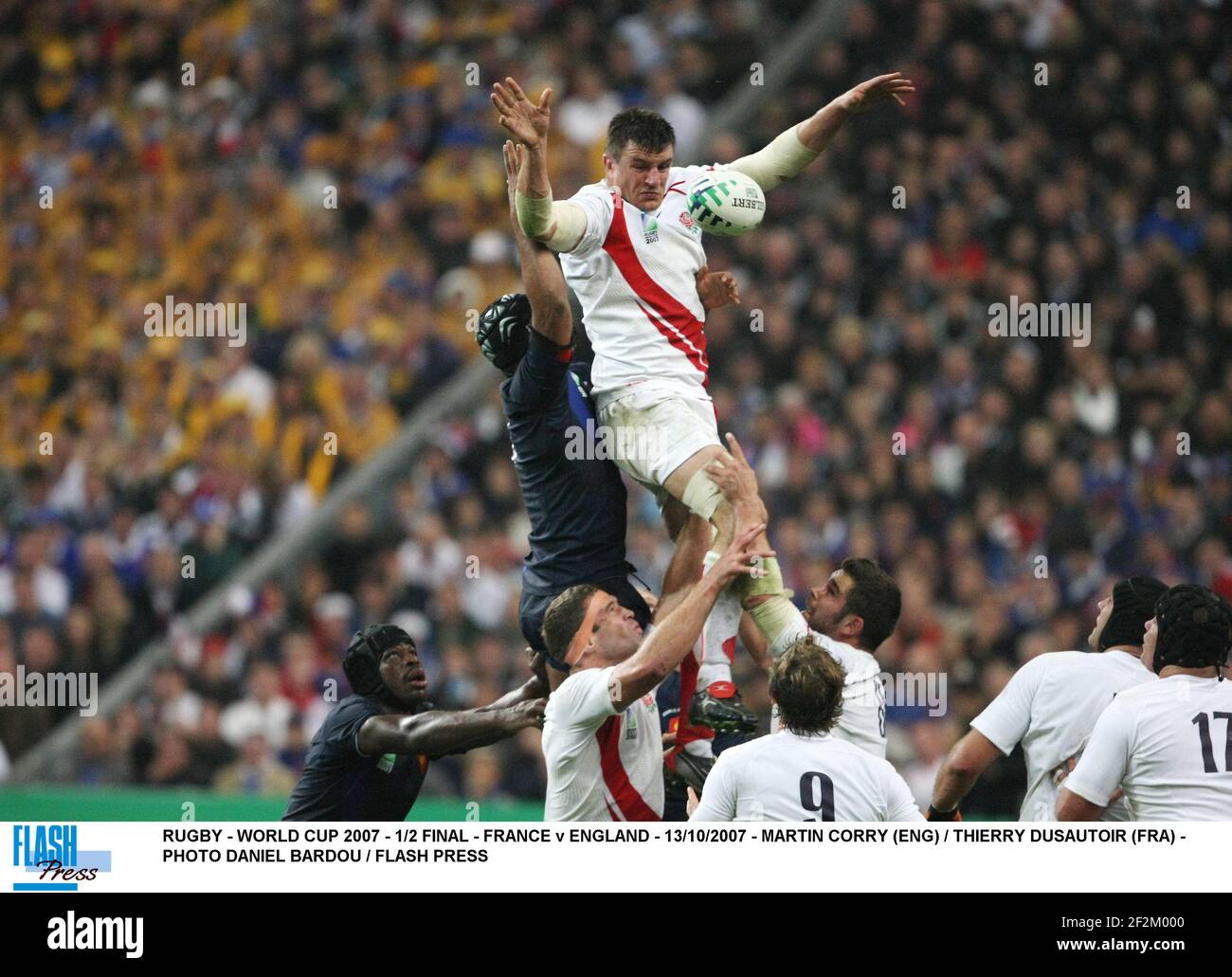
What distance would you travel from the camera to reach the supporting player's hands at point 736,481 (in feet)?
18.9

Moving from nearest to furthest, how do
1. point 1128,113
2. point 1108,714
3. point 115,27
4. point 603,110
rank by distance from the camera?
1. point 1108,714
2. point 1128,113
3. point 603,110
4. point 115,27

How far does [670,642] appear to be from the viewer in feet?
17.5

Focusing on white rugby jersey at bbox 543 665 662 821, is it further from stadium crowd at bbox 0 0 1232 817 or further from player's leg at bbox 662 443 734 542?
stadium crowd at bbox 0 0 1232 817

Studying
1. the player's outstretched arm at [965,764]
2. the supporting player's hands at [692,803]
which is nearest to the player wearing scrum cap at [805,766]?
the player's outstretched arm at [965,764]

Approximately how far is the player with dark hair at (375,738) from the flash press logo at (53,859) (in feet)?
2.25

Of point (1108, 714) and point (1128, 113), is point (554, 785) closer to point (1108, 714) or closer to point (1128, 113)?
point (1108, 714)

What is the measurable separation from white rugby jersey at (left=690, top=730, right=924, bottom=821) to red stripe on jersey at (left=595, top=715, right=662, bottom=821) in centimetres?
46

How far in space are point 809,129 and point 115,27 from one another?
33.9ft

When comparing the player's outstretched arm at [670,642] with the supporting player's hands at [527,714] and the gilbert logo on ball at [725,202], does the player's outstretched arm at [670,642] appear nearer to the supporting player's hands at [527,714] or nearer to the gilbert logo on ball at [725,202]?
the supporting player's hands at [527,714]

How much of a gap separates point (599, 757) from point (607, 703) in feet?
1.09

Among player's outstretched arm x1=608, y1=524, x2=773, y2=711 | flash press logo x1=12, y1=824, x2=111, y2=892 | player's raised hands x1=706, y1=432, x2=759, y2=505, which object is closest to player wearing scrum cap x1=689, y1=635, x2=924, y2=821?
player's outstretched arm x1=608, y1=524, x2=773, y2=711

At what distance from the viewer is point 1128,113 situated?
1189cm
